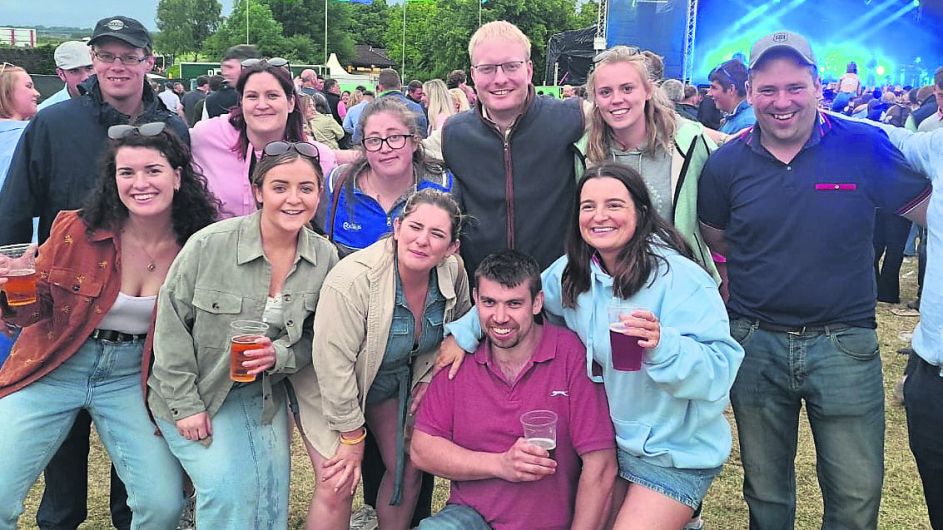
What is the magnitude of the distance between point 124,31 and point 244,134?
2.38ft

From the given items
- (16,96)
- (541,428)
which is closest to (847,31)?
(16,96)

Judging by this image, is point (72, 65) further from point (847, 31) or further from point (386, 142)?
point (847, 31)

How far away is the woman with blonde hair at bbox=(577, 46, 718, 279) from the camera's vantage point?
3211mm

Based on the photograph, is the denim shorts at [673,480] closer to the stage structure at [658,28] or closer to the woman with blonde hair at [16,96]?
the woman with blonde hair at [16,96]

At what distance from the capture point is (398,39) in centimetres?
6575

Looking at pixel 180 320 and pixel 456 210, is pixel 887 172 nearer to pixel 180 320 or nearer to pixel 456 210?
pixel 456 210

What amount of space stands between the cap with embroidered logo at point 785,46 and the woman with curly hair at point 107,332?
8.15 ft

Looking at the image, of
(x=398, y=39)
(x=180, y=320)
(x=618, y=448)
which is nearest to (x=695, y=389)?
(x=618, y=448)

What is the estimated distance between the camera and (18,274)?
9.02ft

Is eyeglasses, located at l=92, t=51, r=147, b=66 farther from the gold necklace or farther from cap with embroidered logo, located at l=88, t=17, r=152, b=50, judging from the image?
the gold necklace

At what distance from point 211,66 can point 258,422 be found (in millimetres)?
34406

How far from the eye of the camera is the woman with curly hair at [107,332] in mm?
2926

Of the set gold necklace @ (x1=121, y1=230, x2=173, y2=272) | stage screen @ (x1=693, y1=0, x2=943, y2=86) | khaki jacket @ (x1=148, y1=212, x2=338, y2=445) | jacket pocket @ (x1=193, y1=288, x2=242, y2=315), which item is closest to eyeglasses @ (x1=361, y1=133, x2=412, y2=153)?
khaki jacket @ (x1=148, y1=212, x2=338, y2=445)

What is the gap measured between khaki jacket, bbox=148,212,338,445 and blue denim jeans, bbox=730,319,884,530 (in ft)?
6.08
